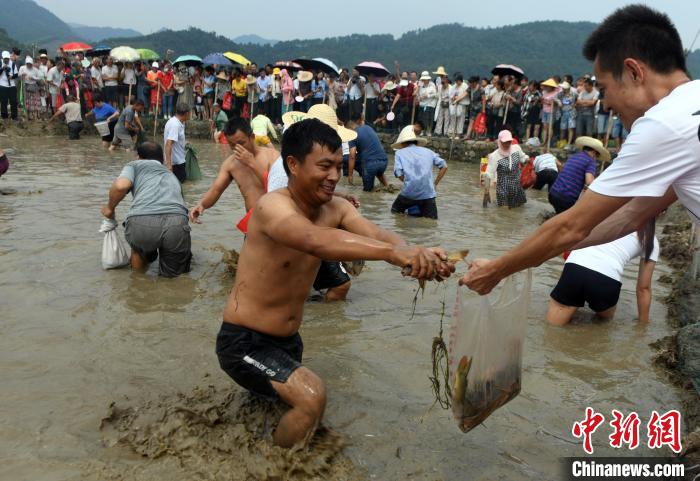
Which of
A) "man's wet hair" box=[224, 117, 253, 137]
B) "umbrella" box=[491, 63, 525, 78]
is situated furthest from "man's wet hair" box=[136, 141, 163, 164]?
"umbrella" box=[491, 63, 525, 78]

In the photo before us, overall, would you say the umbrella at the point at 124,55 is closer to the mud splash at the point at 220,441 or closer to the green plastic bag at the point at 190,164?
the green plastic bag at the point at 190,164

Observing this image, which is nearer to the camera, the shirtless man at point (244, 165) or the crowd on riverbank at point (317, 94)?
the shirtless man at point (244, 165)

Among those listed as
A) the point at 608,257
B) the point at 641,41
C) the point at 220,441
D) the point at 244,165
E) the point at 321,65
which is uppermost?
the point at 641,41

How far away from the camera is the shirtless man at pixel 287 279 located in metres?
2.97

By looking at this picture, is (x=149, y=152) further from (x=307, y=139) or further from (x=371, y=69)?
(x=371, y=69)

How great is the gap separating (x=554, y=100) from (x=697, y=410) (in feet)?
41.5

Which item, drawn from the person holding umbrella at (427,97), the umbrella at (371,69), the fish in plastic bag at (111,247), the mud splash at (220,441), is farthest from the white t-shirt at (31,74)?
the mud splash at (220,441)

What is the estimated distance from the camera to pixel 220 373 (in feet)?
13.5

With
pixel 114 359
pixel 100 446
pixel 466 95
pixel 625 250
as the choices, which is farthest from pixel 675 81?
pixel 466 95

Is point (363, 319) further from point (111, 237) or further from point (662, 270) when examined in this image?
point (662, 270)

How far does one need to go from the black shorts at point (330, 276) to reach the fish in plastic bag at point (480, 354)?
2681mm

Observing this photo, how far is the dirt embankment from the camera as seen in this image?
365 centimetres

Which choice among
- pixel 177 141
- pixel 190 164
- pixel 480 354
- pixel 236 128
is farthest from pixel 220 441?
pixel 190 164

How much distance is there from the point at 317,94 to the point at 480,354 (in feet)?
55.9
